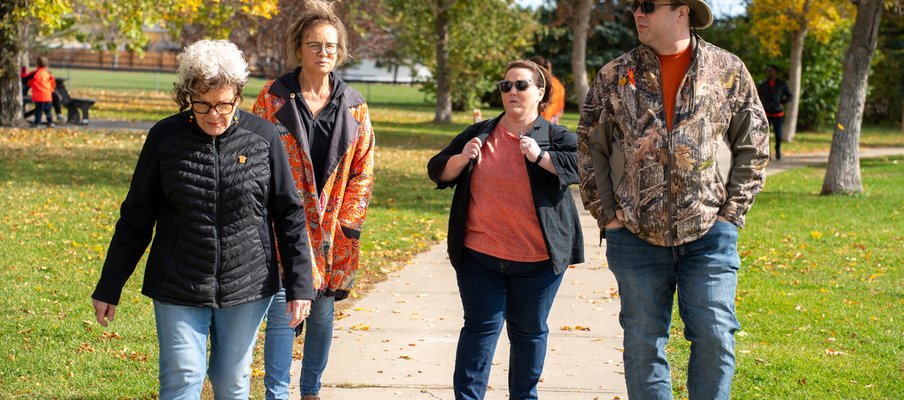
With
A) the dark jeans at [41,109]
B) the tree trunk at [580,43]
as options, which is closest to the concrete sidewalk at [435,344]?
the tree trunk at [580,43]

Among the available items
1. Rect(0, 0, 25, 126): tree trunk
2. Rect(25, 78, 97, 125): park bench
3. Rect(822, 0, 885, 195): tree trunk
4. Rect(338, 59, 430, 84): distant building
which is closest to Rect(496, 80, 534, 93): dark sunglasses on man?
Rect(822, 0, 885, 195): tree trunk

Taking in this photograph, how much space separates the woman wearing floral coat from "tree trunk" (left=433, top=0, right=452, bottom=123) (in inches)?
985

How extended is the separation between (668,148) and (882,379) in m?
2.60

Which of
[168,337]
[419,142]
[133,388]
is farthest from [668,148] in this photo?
[419,142]

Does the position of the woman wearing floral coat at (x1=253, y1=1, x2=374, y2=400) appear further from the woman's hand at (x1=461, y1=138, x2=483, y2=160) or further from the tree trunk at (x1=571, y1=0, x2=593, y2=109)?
the tree trunk at (x1=571, y1=0, x2=593, y2=109)

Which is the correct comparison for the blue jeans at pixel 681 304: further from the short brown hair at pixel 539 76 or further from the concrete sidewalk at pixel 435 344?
the concrete sidewalk at pixel 435 344

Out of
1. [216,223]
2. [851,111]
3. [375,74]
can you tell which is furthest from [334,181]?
[375,74]

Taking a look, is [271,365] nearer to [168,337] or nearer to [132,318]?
[168,337]

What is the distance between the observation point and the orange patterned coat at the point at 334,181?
4980 millimetres

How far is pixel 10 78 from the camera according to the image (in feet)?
77.5

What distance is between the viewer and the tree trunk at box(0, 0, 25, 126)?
2333 centimetres

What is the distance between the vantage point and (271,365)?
4.97 m

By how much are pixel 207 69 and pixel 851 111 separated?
13.2 m

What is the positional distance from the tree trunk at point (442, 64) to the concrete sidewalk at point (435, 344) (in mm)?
21811
